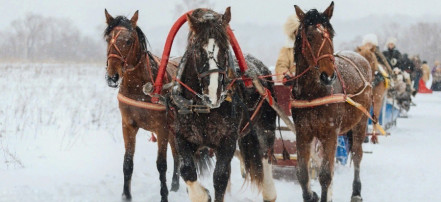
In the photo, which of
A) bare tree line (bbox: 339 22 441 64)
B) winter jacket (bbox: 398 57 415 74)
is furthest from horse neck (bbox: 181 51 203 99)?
bare tree line (bbox: 339 22 441 64)

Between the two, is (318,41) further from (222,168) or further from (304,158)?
(222,168)

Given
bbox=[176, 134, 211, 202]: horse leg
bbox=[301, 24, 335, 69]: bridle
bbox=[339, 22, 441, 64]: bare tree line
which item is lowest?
bbox=[176, 134, 211, 202]: horse leg

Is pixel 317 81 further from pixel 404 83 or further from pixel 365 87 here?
pixel 404 83

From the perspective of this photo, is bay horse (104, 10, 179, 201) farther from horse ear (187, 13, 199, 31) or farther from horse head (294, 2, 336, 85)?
horse head (294, 2, 336, 85)

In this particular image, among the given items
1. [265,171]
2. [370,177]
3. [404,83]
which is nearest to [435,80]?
[404,83]

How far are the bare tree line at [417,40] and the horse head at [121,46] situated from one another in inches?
1942

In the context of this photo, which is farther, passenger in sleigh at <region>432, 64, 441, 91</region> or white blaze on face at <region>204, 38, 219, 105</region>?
passenger in sleigh at <region>432, 64, 441, 91</region>

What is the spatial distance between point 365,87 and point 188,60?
107 inches

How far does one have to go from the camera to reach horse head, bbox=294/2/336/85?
15.6 feet

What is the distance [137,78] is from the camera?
18.8 ft

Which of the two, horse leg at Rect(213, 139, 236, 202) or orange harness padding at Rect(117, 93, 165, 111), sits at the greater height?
orange harness padding at Rect(117, 93, 165, 111)

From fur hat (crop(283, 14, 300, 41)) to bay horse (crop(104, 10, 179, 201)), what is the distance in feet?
5.99

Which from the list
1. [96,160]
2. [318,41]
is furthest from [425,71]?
[318,41]

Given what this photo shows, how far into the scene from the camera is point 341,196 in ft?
21.8
